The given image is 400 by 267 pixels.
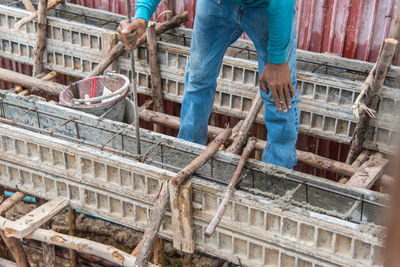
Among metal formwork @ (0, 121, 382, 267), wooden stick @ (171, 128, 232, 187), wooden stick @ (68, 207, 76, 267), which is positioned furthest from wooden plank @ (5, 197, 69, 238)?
wooden stick @ (171, 128, 232, 187)

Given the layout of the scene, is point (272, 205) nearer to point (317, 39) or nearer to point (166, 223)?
point (166, 223)

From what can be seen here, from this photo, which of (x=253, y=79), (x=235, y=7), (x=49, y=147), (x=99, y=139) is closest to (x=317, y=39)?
(x=253, y=79)

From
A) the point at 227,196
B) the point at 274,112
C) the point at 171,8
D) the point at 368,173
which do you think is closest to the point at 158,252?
the point at 227,196

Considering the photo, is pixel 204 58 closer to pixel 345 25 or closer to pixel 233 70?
pixel 233 70

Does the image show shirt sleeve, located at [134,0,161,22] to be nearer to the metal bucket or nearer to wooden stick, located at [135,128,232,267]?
wooden stick, located at [135,128,232,267]

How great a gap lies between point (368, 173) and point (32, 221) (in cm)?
316

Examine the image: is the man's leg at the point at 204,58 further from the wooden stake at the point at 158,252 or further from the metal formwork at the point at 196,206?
the wooden stake at the point at 158,252

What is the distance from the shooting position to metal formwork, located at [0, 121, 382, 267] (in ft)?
12.4

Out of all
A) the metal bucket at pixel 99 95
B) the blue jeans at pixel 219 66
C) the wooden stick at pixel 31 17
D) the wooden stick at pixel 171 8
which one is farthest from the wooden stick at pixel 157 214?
the wooden stick at pixel 31 17

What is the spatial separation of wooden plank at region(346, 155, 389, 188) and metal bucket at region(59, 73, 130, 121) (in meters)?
2.50

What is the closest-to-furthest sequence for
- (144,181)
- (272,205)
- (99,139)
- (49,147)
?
(272,205), (144,181), (49,147), (99,139)

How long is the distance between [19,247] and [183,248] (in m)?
1.68

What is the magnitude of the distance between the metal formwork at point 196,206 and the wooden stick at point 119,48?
159 centimetres

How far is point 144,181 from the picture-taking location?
14.3 feet
